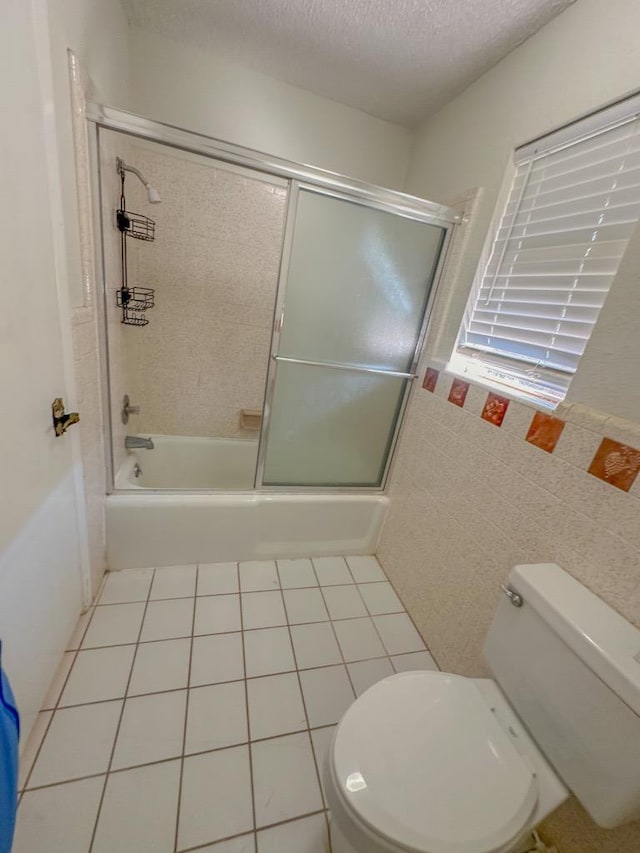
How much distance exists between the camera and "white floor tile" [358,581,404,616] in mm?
1620

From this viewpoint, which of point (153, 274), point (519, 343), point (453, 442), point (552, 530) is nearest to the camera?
point (552, 530)

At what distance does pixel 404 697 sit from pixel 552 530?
0.62 meters

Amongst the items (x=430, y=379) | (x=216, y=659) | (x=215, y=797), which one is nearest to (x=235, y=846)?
(x=215, y=797)

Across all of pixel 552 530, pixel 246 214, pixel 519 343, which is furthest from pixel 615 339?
pixel 246 214

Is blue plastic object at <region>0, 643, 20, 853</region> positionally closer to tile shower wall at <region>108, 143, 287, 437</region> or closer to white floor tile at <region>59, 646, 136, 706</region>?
white floor tile at <region>59, 646, 136, 706</region>

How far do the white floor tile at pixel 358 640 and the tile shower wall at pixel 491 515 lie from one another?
0.75 feet

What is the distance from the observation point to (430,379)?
1.60m

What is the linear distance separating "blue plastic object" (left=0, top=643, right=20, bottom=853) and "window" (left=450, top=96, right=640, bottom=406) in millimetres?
1440

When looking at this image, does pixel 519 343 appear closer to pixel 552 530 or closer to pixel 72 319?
pixel 552 530

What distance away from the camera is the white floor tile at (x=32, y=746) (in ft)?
3.00

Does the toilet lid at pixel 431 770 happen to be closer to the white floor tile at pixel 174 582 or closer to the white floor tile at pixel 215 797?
the white floor tile at pixel 215 797

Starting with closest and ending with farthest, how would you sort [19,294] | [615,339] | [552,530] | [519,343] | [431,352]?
[19,294] → [615,339] → [552,530] → [519,343] → [431,352]

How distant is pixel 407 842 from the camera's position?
630 millimetres

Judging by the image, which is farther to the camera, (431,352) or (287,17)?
(431,352)
